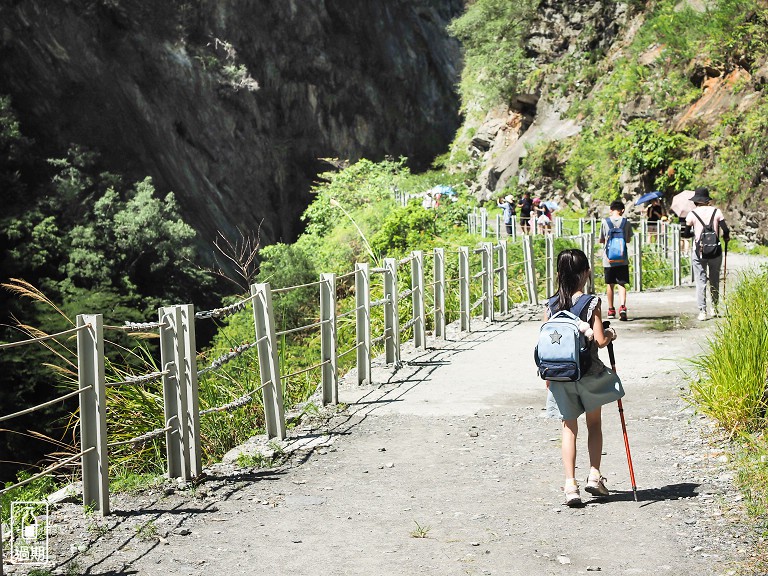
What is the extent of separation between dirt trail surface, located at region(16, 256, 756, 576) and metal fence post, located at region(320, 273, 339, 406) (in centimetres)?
38

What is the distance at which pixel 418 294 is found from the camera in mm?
12906

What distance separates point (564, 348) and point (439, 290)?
7.92 meters

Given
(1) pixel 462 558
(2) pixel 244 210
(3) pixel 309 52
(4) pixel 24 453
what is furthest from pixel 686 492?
(3) pixel 309 52

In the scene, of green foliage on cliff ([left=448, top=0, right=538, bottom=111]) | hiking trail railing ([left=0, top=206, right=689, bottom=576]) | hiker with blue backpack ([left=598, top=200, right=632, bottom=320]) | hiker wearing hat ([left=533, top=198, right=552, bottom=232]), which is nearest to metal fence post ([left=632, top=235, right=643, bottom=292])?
hiking trail railing ([left=0, top=206, right=689, bottom=576])

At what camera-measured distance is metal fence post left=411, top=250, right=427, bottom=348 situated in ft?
42.0

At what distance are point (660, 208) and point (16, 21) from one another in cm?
2487

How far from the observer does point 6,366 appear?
2595 cm

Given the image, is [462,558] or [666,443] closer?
[462,558]

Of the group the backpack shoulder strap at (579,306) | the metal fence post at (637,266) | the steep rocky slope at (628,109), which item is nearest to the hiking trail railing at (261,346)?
the metal fence post at (637,266)

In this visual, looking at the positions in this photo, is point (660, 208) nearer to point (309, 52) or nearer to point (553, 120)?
point (553, 120)

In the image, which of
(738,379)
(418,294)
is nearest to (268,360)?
(738,379)

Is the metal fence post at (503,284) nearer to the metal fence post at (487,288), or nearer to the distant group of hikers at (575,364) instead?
the metal fence post at (487,288)

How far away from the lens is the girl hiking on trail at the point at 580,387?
20.0ft

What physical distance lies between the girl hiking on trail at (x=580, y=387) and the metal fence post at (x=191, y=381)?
233 centimetres
